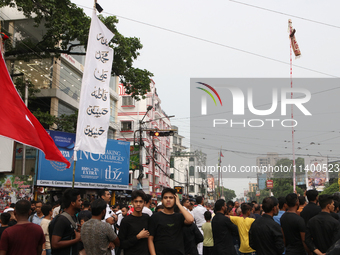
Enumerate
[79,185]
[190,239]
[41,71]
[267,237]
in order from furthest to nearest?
[41,71] → [79,185] → [190,239] → [267,237]

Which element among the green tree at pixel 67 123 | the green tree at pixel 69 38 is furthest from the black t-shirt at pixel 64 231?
the green tree at pixel 67 123

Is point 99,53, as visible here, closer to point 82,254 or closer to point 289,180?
point 82,254

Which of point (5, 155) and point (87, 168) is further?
point (87, 168)

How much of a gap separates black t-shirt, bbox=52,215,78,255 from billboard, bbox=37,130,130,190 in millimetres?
13526

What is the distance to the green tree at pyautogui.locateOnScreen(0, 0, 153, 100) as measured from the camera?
52.3 ft

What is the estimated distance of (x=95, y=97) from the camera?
932cm

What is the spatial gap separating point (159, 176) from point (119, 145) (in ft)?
106

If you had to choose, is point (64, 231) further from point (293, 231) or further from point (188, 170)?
point (188, 170)

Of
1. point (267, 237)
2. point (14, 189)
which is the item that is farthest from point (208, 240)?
point (14, 189)

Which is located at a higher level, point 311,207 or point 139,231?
point 311,207

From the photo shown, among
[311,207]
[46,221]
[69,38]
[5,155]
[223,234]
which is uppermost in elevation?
[69,38]

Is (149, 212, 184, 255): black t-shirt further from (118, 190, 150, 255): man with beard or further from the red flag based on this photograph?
the red flag

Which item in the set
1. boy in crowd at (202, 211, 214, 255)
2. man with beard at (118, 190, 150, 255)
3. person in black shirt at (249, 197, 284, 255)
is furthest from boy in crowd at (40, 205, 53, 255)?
person in black shirt at (249, 197, 284, 255)

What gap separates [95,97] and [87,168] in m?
12.2
